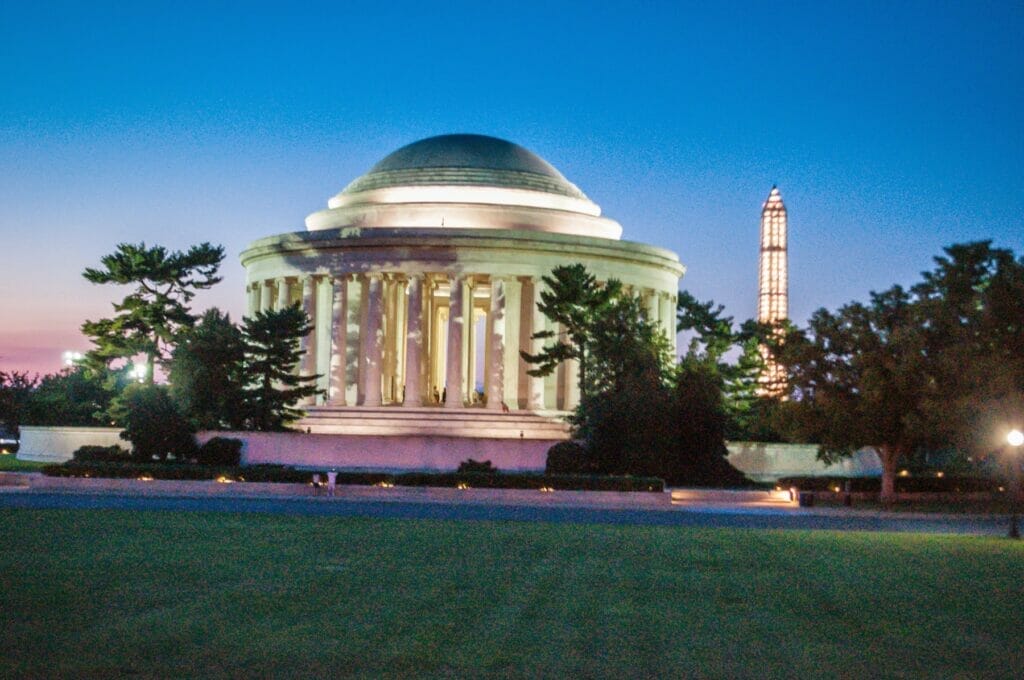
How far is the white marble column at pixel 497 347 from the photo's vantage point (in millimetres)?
81312

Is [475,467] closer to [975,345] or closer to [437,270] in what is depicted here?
[975,345]

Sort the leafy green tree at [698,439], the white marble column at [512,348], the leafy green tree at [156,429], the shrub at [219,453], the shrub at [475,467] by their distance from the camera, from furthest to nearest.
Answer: the white marble column at [512,348] → the shrub at [219,453] → the leafy green tree at [156,429] → the leafy green tree at [698,439] → the shrub at [475,467]

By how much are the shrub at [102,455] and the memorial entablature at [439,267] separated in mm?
20396

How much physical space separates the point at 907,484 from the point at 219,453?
2891 centimetres

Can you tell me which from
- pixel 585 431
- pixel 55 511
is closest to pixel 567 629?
pixel 55 511

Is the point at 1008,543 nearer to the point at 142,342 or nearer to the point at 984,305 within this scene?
the point at 984,305

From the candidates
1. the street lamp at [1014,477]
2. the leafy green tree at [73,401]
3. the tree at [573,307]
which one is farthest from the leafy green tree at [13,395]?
the street lamp at [1014,477]

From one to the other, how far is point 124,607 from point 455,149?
7081 cm

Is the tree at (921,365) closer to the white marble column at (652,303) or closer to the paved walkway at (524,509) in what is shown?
the paved walkway at (524,509)

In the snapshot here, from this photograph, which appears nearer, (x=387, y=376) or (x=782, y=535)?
(x=782, y=535)

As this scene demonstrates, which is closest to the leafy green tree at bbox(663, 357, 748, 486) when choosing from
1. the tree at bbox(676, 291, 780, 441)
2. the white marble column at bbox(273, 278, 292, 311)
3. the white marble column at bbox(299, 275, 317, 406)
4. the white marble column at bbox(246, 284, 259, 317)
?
the tree at bbox(676, 291, 780, 441)

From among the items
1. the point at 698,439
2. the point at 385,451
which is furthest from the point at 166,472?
the point at 698,439

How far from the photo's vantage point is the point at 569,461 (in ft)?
201

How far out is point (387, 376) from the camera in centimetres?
8550
